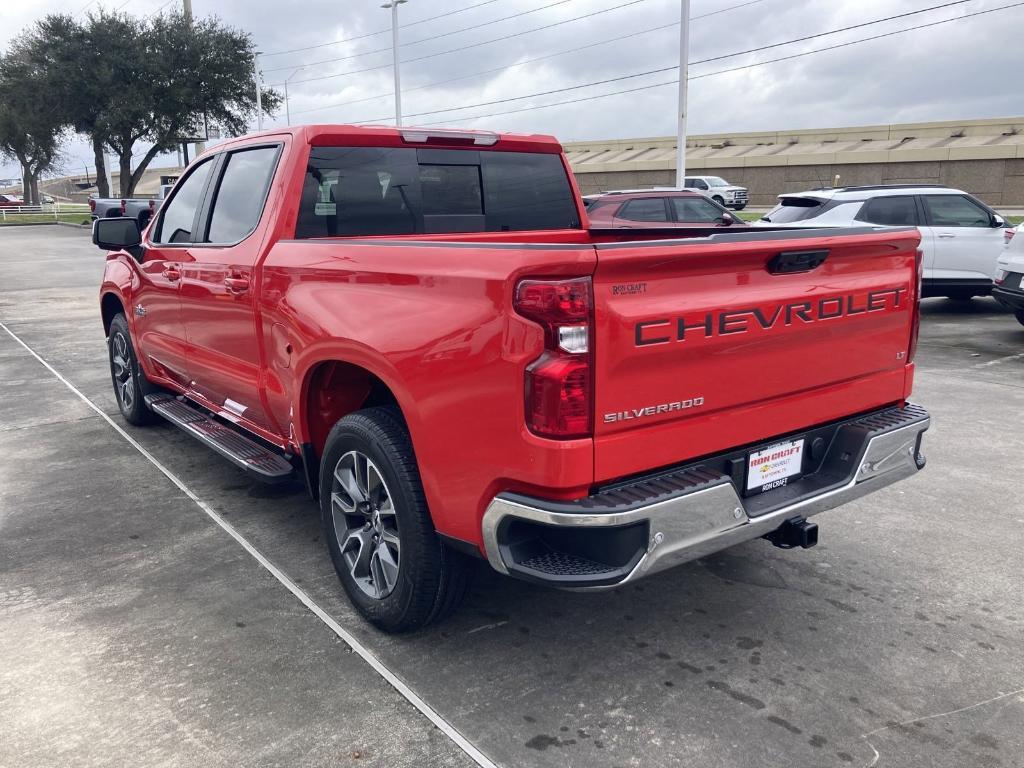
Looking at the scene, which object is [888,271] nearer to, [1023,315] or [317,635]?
[317,635]

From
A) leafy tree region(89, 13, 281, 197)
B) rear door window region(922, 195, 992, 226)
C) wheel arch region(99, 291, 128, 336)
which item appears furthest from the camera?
leafy tree region(89, 13, 281, 197)

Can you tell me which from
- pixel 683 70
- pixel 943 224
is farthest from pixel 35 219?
pixel 943 224

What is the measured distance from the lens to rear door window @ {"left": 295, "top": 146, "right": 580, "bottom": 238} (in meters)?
4.12

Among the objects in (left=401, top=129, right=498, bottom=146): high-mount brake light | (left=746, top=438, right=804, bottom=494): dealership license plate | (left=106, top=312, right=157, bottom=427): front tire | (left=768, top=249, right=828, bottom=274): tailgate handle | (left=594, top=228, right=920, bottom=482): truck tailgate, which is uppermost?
(left=401, top=129, right=498, bottom=146): high-mount brake light

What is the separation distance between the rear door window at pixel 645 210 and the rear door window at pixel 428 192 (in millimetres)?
9442

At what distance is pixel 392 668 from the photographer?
321cm

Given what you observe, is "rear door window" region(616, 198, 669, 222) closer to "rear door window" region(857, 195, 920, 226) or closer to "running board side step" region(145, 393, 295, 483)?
"rear door window" region(857, 195, 920, 226)

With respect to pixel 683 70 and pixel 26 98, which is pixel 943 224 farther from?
pixel 26 98

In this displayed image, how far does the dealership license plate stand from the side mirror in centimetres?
428

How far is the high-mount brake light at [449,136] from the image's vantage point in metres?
4.29

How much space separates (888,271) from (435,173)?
2166 mm

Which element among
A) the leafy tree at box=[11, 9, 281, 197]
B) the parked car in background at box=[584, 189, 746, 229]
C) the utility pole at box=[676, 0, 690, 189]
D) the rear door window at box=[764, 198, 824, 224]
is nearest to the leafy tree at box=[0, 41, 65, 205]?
the leafy tree at box=[11, 9, 281, 197]

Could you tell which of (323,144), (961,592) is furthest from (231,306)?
(961,592)

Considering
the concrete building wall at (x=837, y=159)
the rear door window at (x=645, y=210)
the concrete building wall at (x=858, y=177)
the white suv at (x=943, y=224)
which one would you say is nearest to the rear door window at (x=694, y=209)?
the rear door window at (x=645, y=210)
